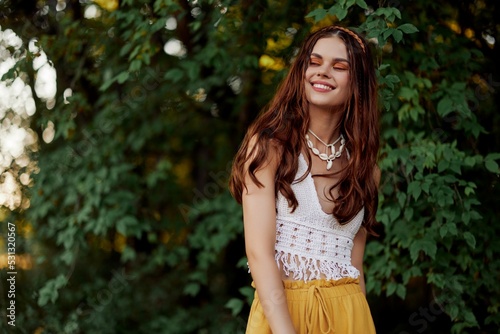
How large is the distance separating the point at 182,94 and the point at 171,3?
1591mm

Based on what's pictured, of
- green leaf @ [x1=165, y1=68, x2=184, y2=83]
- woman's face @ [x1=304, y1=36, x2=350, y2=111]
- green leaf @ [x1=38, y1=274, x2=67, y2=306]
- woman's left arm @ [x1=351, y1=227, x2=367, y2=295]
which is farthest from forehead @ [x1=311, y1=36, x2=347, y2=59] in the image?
green leaf @ [x1=38, y1=274, x2=67, y2=306]

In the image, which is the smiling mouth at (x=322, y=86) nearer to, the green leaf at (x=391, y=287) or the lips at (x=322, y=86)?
the lips at (x=322, y=86)

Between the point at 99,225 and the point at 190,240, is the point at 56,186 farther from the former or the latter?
the point at 190,240

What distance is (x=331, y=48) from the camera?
213 centimetres

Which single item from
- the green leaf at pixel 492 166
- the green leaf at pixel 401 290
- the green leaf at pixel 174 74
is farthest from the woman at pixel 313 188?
the green leaf at pixel 174 74

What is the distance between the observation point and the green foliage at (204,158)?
3.38 metres

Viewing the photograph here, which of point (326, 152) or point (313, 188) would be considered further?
point (326, 152)

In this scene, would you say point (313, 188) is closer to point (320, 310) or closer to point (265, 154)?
point (265, 154)

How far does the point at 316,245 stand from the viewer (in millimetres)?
2057

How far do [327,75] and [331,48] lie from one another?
0.09 meters

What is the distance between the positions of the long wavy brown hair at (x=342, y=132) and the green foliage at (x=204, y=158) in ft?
1.26

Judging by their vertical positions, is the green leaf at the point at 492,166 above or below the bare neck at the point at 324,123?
below

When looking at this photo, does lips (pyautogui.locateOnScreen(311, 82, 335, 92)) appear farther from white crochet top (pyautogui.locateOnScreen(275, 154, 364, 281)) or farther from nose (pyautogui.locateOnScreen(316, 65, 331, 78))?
white crochet top (pyautogui.locateOnScreen(275, 154, 364, 281))

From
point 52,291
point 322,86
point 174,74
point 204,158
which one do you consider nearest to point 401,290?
point 322,86
